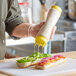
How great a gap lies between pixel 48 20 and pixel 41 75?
1.07 feet

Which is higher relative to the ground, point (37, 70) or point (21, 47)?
point (37, 70)

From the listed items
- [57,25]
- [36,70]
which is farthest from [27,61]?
[57,25]

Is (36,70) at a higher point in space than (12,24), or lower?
lower

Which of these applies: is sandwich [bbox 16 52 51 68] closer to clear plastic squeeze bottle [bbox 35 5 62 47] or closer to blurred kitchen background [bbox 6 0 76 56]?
clear plastic squeeze bottle [bbox 35 5 62 47]

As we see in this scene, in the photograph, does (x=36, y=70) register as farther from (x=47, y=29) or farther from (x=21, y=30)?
(x=21, y=30)

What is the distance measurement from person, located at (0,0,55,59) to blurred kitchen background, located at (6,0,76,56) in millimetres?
803

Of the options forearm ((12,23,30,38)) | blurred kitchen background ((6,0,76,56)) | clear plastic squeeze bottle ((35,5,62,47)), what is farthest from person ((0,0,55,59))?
blurred kitchen background ((6,0,76,56))

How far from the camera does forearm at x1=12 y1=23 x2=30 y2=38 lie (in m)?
1.61

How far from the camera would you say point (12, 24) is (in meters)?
1.69

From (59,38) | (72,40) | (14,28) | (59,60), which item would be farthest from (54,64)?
(72,40)

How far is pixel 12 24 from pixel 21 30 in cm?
10

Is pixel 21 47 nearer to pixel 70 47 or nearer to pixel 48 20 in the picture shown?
pixel 70 47

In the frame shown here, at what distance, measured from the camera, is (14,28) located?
1676mm

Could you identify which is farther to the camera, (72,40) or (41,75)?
(72,40)
